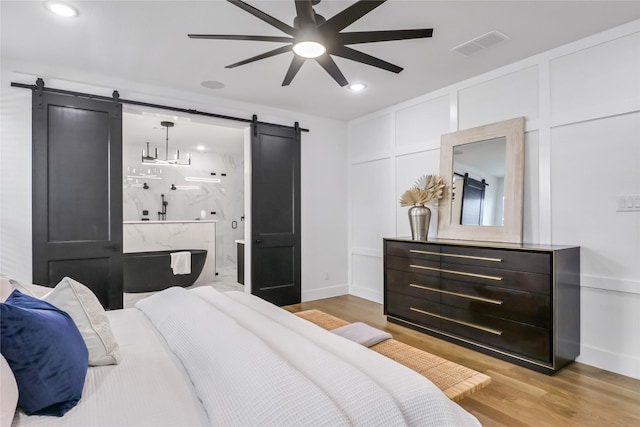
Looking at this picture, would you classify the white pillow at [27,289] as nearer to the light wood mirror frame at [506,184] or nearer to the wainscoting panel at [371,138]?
the light wood mirror frame at [506,184]

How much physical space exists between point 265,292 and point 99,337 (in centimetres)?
297

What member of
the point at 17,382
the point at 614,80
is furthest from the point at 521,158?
the point at 17,382

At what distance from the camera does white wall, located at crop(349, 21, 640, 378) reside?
2.59 metres

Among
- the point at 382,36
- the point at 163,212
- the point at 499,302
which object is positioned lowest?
the point at 499,302

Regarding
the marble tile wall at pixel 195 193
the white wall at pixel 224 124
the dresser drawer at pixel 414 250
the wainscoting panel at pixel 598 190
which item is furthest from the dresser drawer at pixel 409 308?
the marble tile wall at pixel 195 193

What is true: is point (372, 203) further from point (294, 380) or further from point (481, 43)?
point (294, 380)

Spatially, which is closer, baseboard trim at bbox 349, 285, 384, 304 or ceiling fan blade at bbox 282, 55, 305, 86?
ceiling fan blade at bbox 282, 55, 305, 86

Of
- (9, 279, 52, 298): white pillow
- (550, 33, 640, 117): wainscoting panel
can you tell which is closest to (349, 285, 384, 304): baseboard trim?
(550, 33, 640, 117): wainscoting panel

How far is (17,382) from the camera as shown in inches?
42.0

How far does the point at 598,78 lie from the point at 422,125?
5.57ft

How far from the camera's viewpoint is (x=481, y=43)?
2.84 meters

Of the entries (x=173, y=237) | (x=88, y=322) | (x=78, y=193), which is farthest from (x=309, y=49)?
(x=173, y=237)

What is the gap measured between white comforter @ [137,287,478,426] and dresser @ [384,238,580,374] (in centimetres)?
163

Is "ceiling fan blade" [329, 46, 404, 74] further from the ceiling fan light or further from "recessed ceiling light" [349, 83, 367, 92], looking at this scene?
"recessed ceiling light" [349, 83, 367, 92]
